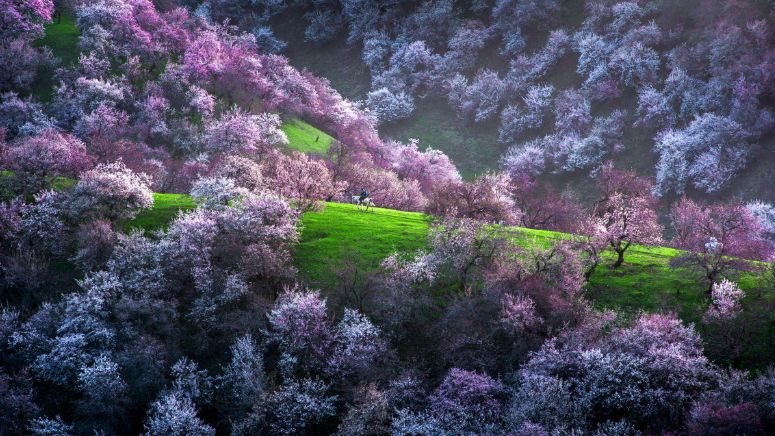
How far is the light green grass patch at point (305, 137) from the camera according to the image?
73.3m

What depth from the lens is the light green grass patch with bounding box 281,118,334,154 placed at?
73.3m

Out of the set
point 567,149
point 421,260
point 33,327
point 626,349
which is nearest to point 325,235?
point 421,260

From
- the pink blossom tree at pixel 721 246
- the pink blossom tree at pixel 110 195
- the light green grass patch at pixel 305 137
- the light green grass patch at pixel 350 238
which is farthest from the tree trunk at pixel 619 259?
the light green grass patch at pixel 305 137

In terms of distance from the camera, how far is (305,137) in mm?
76500

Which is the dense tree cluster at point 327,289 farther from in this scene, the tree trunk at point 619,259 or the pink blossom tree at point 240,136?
the pink blossom tree at point 240,136

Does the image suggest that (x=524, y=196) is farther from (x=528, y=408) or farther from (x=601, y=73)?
(x=528, y=408)

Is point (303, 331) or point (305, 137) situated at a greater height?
point (305, 137)

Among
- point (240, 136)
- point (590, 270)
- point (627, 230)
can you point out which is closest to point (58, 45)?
point (240, 136)

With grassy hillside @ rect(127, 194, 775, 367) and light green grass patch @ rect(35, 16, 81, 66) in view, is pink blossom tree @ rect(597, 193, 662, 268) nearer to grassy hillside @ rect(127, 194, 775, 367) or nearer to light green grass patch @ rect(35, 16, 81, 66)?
grassy hillside @ rect(127, 194, 775, 367)

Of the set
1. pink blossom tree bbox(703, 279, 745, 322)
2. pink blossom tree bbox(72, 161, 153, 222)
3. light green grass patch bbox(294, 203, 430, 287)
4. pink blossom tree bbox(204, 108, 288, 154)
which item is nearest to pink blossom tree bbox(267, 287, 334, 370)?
light green grass patch bbox(294, 203, 430, 287)

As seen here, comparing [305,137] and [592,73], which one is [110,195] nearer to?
[305,137]

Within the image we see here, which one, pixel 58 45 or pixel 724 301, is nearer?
pixel 724 301

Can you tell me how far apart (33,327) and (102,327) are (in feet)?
14.8

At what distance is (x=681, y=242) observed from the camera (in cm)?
5009
